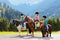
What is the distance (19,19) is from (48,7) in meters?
0.63

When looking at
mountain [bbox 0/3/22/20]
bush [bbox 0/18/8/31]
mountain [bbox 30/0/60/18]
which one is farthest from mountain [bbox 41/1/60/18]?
bush [bbox 0/18/8/31]

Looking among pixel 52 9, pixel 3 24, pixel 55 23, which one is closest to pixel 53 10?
pixel 52 9

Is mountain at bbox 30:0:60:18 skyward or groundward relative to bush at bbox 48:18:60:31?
skyward

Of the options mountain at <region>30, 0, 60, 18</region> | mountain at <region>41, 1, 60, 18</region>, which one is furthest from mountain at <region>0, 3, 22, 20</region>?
mountain at <region>41, 1, 60, 18</region>

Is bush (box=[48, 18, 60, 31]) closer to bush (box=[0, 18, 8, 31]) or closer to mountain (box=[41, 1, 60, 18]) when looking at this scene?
mountain (box=[41, 1, 60, 18])

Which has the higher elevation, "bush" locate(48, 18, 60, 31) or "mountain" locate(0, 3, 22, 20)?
"mountain" locate(0, 3, 22, 20)

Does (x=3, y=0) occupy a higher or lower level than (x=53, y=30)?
higher

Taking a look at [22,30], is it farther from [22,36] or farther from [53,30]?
[53,30]

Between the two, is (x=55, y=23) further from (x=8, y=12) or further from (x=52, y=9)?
(x=8, y=12)

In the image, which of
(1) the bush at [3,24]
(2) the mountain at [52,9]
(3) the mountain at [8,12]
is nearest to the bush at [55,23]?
(2) the mountain at [52,9]

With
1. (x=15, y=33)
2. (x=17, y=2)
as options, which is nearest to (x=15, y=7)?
(x=17, y=2)

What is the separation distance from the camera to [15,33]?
6422 mm

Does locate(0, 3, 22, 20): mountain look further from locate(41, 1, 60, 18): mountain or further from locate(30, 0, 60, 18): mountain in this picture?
locate(41, 1, 60, 18): mountain

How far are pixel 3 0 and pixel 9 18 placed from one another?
1.24 feet
